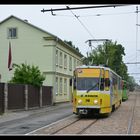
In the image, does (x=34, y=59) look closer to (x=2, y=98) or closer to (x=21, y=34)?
(x=21, y=34)

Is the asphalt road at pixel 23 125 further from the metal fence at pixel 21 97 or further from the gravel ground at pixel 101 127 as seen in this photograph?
the metal fence at pixel 21 97

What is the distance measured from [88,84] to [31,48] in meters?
24.0

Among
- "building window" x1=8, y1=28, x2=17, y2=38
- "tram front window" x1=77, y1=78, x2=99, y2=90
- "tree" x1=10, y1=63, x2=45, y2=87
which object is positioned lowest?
"tram front window" x1=77, y1=78, x2=99, y2=90

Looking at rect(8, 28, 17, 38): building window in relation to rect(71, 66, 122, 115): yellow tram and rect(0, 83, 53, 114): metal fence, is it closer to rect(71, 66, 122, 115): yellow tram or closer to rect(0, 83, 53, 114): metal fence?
rect(0, 83, 53, 114): metal fence

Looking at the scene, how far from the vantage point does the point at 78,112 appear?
82.5 feet

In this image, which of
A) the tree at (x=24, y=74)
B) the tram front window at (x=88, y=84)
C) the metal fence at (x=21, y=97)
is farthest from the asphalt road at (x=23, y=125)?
the tree at (x=24, y=74)

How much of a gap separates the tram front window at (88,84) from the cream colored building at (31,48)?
21485 millimetres

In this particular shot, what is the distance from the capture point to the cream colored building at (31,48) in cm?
4750

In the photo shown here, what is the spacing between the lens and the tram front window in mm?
25156

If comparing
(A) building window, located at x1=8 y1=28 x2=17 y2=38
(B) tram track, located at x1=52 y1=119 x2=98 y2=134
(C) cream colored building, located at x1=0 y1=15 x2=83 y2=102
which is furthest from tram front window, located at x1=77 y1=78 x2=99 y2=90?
(A) building window, located at x1=8 y1=28 x2=17 y2=38

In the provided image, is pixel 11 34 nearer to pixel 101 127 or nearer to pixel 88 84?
pixel 88 84

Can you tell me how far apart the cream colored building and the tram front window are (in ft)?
70.5

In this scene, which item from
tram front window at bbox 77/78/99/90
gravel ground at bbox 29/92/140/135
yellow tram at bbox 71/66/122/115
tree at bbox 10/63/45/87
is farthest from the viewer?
tree at bbox 10/63/45/87
